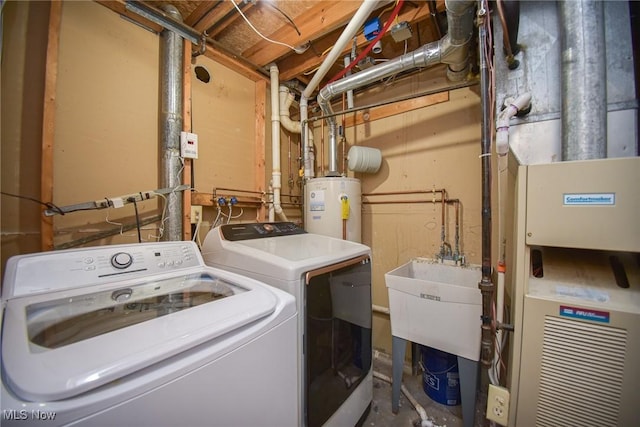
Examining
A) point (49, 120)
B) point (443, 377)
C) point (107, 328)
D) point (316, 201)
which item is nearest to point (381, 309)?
point (443, 377)

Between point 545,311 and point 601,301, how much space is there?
152 mm

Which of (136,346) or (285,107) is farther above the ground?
(285,107)

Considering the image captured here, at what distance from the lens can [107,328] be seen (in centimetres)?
63

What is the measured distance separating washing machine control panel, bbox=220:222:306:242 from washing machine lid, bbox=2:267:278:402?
1.27 feet

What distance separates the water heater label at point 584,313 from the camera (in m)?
0.77

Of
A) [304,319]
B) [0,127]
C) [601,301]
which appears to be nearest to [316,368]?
[304,319]

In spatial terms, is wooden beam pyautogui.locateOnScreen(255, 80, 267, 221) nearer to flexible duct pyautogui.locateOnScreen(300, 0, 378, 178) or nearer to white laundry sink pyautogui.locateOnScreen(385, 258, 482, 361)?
flexible duct pyautogui.locateOnScreen(300, 0, 378, 178)

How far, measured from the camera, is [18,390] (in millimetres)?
396

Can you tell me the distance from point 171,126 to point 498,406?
2283mm

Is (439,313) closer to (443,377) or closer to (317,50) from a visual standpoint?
(443,377)

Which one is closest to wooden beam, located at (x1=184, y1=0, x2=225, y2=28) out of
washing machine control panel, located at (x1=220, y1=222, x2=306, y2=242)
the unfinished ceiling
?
the unfinished ceiling

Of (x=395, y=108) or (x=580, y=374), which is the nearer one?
Result: (x=580, y=374)

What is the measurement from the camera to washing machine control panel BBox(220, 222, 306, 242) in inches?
53.2

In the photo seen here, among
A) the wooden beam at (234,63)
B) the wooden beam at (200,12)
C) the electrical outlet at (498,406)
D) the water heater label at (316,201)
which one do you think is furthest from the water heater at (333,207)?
the wooden beam at (200,12)
